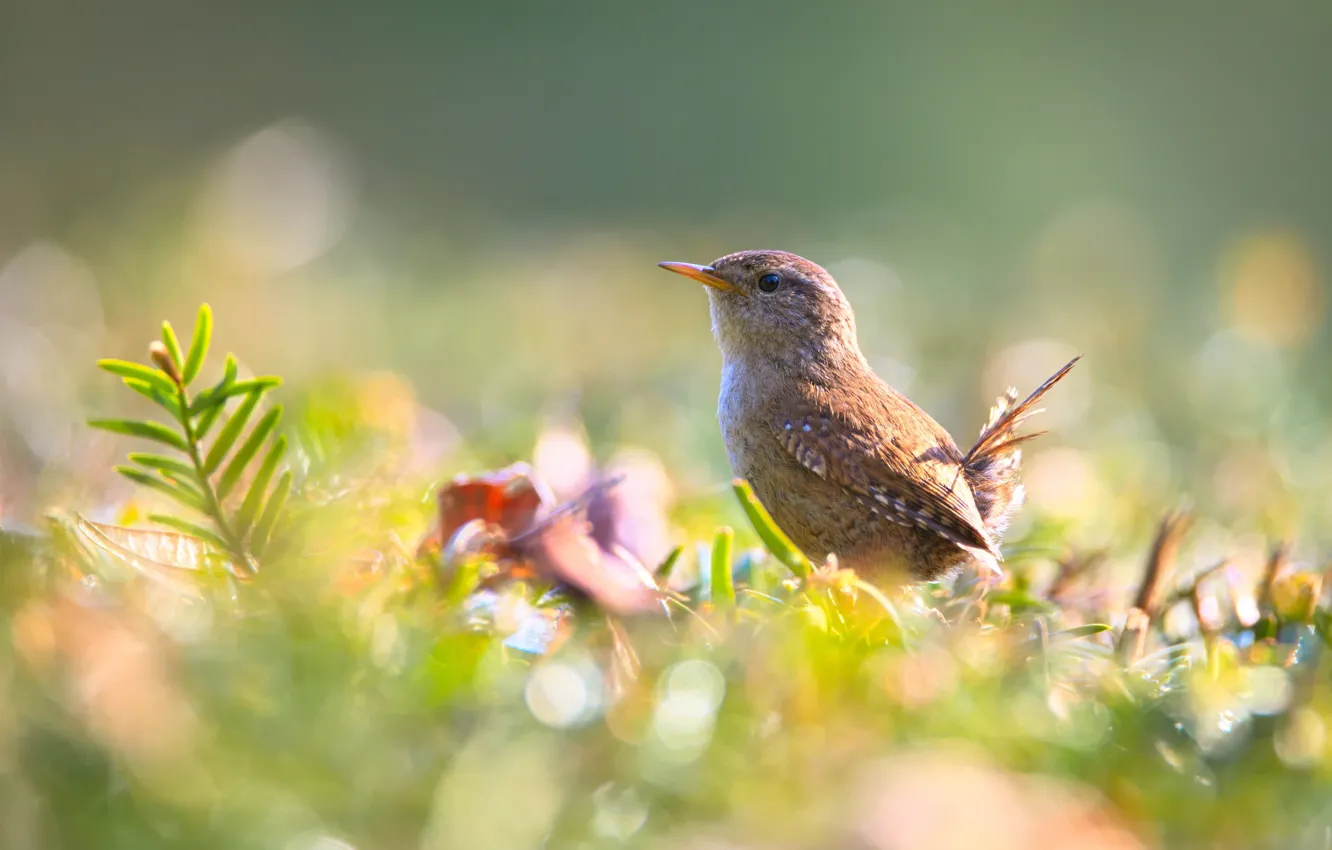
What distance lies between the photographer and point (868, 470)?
9.46 feet

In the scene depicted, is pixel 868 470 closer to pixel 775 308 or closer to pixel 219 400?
pixel 775 308

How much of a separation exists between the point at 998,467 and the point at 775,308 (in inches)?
32.1

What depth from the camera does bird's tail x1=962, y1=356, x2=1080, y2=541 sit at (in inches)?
112

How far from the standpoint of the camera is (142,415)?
3.41m

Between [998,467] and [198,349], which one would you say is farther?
[998,467]

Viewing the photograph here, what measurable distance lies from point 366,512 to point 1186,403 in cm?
296

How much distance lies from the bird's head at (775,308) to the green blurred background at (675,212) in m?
0.29

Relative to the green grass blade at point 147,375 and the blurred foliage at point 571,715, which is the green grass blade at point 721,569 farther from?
the green grass blade at point 147,375

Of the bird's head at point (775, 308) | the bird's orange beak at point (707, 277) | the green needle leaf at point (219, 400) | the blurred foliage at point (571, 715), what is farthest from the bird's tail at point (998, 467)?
the green needle leaf at point (219, 400)

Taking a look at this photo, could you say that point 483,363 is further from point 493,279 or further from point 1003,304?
point 1003,304

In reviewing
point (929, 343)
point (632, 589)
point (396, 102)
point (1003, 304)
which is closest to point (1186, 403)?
point (929, 343)

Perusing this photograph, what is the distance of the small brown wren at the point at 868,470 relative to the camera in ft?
9.32

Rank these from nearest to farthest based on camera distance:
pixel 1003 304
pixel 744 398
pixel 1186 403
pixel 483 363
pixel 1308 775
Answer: pixel 1308 775, pixel 744 398, pixel 1186 403, pixel 483 363, pixel 1003 304

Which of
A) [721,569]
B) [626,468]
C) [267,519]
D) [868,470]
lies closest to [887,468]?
[868,470]
